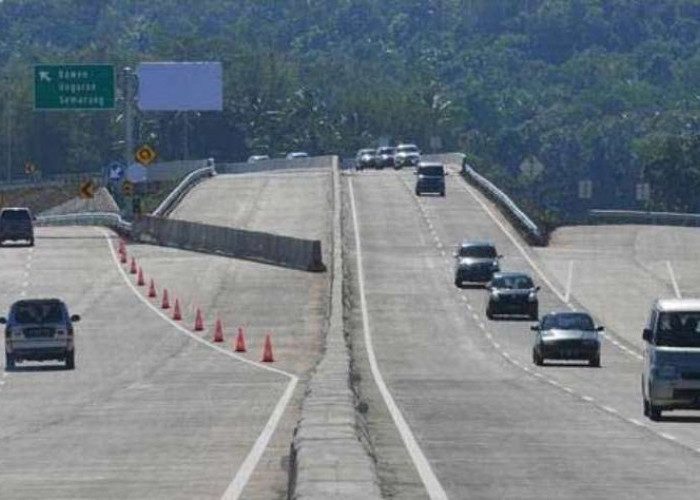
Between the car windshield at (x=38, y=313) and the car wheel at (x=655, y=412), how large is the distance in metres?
19.2

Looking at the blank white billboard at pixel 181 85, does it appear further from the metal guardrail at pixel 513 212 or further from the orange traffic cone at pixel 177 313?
the orange traffic cone at pixel 177 313

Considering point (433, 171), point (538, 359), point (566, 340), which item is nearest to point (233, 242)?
point (433, 171)

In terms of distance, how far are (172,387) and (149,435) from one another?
1194cm

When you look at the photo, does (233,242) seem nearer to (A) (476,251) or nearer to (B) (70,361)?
(A) (476,251)

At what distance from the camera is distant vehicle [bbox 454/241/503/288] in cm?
7325

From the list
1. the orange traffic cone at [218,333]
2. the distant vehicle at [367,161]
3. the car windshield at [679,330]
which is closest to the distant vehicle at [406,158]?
the distant vehicle at [367,161]

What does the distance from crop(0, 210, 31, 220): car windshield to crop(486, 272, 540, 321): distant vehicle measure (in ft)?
87.8

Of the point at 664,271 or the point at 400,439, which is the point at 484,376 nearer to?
the point at 400,439

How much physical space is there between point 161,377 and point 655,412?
49.5 ft

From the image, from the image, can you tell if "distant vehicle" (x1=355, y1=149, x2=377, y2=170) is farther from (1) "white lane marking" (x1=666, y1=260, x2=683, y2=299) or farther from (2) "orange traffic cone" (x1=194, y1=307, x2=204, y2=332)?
(2) "orange traffic cone" (x1=194, y1=307, x2=204, y2=332)

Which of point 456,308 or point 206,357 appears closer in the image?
point 206,357

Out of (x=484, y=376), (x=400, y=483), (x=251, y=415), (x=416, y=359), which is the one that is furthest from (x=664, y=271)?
(x=400, y=483)

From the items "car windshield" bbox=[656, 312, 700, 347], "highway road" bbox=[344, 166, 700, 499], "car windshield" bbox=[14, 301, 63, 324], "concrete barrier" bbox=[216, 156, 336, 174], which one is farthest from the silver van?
"concrete barrier" bbox=[216, 156, 336, 174]

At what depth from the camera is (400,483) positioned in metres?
21.9
